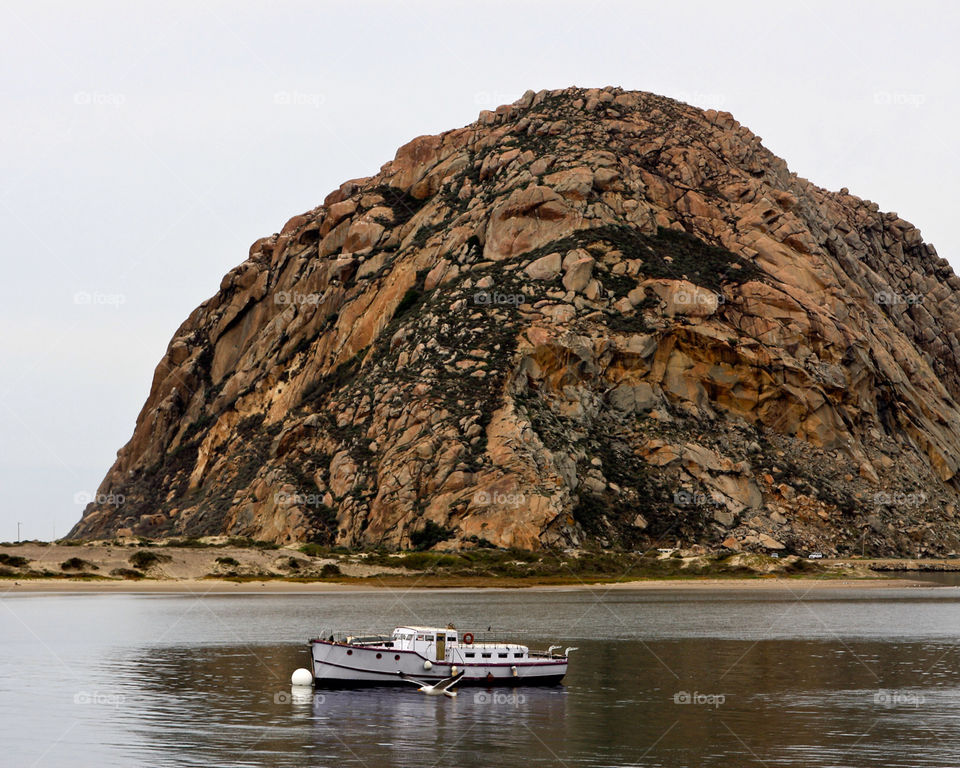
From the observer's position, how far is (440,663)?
63.8 metres

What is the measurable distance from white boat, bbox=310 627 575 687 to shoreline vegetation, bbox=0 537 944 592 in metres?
69.8

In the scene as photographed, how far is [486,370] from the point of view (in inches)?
6398

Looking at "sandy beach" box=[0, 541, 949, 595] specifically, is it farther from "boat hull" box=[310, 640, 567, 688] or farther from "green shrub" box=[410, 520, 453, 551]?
"boat hull" box=[310, 640, 567, 688]

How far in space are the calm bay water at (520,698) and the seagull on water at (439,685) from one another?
96cm

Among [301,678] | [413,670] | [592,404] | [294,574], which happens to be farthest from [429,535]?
[301,678]

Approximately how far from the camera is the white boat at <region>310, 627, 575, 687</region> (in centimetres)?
6350

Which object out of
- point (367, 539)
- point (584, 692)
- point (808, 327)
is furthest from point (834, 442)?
point (584, 692)

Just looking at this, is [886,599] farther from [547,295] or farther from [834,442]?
[547,295]

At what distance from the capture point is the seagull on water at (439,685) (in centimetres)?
6246

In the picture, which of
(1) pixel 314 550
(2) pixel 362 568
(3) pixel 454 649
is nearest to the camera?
(3) pixel 454 649

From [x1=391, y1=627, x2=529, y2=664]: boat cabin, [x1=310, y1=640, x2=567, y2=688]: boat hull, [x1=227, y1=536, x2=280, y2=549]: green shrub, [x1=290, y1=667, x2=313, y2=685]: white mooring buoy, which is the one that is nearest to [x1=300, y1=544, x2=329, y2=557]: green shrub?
[x1=227, y1=536, x2=280, y2=549]: green shrub

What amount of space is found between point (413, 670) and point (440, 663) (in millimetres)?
1635

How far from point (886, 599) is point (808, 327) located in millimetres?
61978

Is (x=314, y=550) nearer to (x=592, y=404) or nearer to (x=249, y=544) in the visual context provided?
(x=249, y=544)
